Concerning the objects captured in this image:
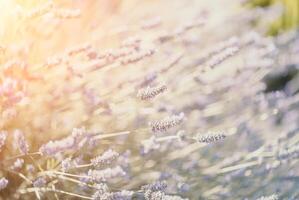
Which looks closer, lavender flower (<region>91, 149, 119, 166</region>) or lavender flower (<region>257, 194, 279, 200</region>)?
lavender flower (<region>91, 149, 119, 166</region>)

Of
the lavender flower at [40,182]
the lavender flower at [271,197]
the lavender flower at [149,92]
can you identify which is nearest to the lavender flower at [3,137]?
the lavender flower at [40,182]

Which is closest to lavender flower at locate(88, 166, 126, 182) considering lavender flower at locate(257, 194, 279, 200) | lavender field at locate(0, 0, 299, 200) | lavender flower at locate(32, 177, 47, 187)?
lavender field at locate(0, 0, 299, 200)

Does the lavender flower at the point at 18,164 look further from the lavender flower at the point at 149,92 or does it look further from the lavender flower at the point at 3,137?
the lavender flower at the point at 149,92

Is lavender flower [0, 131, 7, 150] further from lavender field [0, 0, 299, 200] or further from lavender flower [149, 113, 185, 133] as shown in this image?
lavender flower [149, 113, 185, 133]

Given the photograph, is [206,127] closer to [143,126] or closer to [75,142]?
[143,126]

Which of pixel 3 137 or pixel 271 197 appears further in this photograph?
pixel 271 197

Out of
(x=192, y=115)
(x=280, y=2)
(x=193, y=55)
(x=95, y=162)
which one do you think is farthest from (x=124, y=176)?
(x=280, y=2)

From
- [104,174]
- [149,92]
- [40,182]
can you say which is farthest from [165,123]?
[40,182]

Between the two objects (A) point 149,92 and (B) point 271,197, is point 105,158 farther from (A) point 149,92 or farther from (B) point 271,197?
(B) point 271,197

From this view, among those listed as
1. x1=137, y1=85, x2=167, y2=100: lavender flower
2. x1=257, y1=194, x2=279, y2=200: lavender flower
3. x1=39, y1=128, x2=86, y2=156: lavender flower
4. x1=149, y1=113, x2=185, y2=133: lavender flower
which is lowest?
x1=257, y1=194, x2=279, y2=200: lavender flower
